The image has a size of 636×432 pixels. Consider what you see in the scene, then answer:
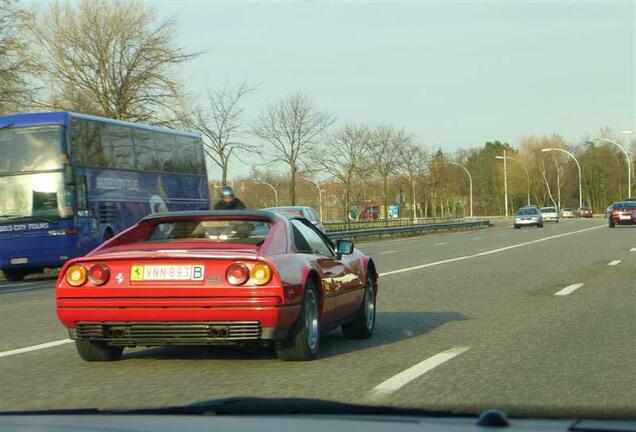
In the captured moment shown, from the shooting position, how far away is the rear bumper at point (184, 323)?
7707 mm

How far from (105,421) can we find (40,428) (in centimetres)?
26

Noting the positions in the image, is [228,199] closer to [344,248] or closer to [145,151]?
[344,248]

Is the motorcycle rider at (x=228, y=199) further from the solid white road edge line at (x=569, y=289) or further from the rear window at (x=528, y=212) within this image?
the rear window at (x=528, y=212)

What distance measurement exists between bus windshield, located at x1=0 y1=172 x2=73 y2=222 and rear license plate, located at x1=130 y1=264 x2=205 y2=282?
15.7 meters

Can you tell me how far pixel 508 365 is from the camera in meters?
8.09

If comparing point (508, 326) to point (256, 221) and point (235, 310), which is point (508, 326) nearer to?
point (256, 221)

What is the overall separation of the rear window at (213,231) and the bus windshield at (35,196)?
14536mm

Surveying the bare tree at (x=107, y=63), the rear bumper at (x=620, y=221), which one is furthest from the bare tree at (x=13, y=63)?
the rear bumper at (x=620, y=221)

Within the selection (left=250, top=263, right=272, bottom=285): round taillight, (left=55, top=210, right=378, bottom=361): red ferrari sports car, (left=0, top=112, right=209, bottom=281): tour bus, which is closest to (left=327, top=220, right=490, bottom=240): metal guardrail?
(left=0, top=112, right=209, bottom=281): tour bus

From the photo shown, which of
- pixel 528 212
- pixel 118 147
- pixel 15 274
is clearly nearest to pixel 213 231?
pixel 118 147

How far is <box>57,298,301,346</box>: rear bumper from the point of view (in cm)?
771

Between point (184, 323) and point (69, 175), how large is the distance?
1597cm

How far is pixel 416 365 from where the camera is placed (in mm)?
8141

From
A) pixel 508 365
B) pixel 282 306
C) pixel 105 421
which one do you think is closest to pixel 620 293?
pixel 508 365
